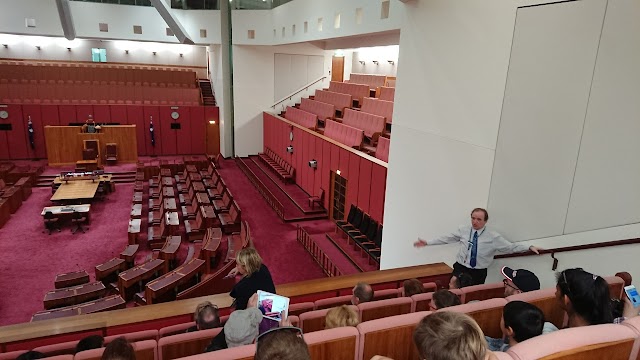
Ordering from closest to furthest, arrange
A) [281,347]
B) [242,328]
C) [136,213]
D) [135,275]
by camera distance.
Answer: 1. [281,347]
2. [242,328]
3. [135,275]
4. [136,213]

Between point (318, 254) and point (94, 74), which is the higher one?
point (94, 74)

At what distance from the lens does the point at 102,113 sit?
1625cm

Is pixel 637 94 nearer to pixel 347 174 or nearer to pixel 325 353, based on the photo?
pixel 325 353

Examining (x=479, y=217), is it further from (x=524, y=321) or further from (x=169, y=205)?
(x=169, y=205)

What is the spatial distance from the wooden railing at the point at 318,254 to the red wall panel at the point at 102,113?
1103 cm

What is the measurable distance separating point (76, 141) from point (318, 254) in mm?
10892

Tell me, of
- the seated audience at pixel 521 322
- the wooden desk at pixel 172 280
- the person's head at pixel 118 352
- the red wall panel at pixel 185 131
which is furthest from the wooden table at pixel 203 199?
the seated audience at pixel 521 322

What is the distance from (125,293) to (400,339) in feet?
18.2

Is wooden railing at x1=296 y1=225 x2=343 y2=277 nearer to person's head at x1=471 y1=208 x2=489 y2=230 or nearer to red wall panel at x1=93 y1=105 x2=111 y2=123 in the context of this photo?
person's head at x1=471 y1=208 x2=489 y2=230

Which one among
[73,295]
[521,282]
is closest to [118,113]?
[73,295]

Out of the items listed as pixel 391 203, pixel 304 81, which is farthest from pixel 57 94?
pixel 391 203

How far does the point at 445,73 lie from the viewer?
4.59 meters

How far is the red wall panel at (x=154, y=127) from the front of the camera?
16609 millimetres

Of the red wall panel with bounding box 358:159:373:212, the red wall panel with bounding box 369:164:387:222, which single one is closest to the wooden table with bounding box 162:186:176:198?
the red wall panel with bounding box 358:159:373:212
